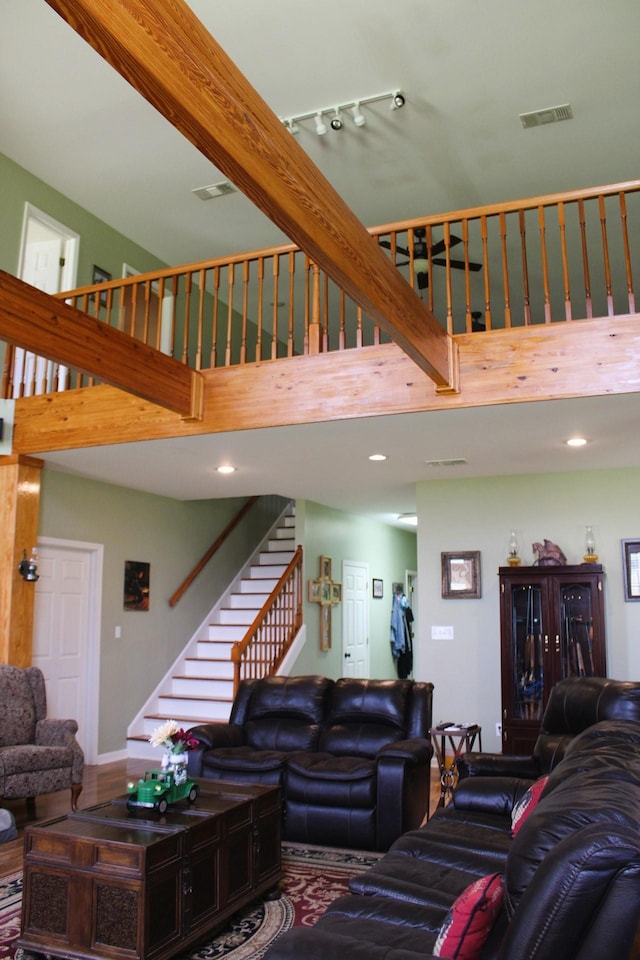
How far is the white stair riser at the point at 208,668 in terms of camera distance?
8578 mm

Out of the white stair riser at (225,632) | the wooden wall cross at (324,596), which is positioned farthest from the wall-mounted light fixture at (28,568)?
the wooden wall cross at (324,596)

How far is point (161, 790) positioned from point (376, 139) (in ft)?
17.0

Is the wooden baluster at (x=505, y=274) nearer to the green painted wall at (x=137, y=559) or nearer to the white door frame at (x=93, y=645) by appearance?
the green painted wall at (x=137, y=559)

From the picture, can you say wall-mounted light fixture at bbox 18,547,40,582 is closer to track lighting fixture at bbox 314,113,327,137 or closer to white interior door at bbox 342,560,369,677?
track lighting fixture at bbox 314,113,327,137

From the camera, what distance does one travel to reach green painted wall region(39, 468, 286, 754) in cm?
741

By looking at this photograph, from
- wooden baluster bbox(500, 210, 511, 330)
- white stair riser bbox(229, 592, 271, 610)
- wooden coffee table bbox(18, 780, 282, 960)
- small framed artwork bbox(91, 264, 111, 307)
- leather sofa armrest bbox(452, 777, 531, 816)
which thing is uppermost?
small framed artwork bbox(91, 264, 111, 307)

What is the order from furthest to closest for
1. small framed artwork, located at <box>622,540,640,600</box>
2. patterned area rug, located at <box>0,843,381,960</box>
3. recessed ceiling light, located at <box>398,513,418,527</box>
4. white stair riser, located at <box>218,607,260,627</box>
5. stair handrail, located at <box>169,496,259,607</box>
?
1. recessed ceiling light, located at <box>398,513,418,527</box>
2. white stair riser, located at <box>218,607,260,627</box>
3. stair handrail, located at <box>169,496,259,607</box>
4. small framed artwork, located at <box>622,540,640,600</box>
5. patterned area rug, located at <box>0,843,381,960</box>

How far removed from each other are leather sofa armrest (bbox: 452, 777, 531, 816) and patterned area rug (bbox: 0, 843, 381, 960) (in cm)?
74

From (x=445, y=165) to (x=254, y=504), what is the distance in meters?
5.38

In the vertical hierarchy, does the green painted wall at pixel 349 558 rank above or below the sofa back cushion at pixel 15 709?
above

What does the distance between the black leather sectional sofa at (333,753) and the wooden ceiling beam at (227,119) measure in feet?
8.79

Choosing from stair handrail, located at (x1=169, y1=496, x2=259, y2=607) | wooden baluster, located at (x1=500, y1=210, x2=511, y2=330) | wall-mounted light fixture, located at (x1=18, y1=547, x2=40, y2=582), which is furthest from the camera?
stair handrail, located at (x1=169, y1=496, x2=259, y2=607)

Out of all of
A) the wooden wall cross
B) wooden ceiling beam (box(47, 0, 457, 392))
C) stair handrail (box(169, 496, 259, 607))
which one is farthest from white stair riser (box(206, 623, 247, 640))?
wooden ceiling beam (box(47, 0, 457, 392))

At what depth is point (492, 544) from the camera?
7531 mm
